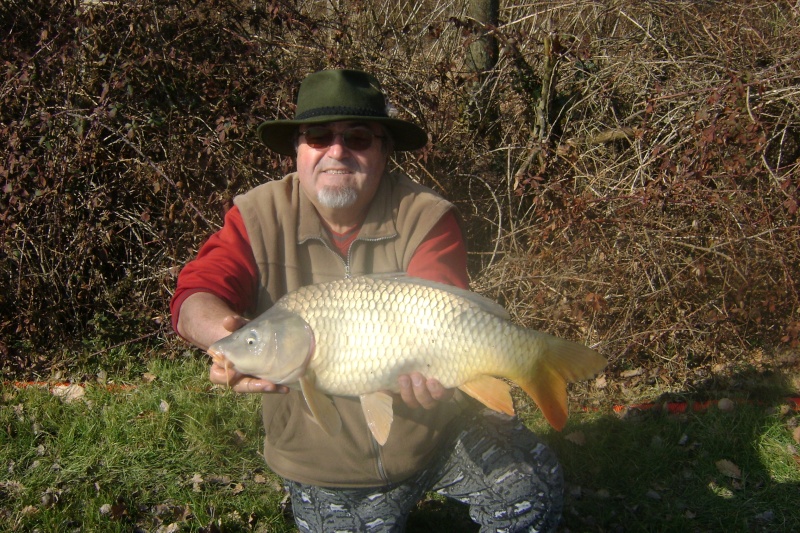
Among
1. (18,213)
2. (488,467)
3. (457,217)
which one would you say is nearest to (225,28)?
(18,213)

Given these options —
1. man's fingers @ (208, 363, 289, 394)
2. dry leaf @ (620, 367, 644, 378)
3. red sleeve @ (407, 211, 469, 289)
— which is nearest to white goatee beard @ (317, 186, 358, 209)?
red sleeve @ (407, 211, 469, 289)

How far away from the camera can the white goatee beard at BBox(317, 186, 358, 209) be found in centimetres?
174

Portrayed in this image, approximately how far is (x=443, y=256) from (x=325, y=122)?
48cm

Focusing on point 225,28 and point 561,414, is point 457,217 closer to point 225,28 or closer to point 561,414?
point 561,414

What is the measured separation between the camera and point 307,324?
1.48 metres

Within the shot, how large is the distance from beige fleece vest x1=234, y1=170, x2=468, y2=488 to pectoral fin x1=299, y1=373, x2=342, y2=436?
0.59 ft

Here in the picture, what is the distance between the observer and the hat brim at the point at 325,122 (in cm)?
171

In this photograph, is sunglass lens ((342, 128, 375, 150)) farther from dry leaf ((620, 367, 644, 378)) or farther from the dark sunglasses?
dry leaf ((620, 367, 644, 378))

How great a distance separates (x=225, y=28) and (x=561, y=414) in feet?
8.11

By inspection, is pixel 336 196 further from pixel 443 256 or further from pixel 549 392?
pixel 549 392

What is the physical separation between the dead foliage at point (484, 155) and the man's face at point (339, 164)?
1.30m

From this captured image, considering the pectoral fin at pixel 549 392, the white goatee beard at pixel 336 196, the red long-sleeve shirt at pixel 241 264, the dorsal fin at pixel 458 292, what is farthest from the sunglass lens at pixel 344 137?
the pectoral fin at pixel 549 392

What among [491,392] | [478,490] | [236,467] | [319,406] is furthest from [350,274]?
[236,467]

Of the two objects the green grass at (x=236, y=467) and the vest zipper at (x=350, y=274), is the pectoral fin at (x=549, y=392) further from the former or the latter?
the green grass at (x=236, y=467)
